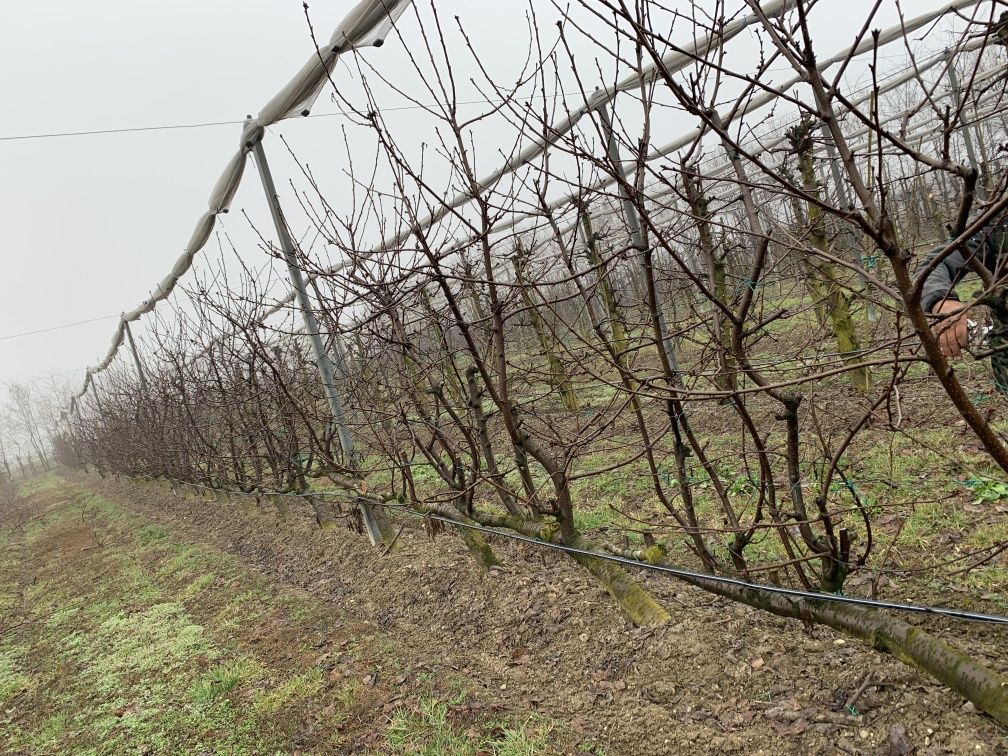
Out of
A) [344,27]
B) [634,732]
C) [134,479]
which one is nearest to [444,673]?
[634,732]

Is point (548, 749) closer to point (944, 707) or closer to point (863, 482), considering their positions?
point (944, 707)

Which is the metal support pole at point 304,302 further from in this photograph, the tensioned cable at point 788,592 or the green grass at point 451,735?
the green grass at point 451,735

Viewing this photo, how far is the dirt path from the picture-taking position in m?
2.27

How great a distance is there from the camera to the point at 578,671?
3.05 metres

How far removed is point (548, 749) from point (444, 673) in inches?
36.8

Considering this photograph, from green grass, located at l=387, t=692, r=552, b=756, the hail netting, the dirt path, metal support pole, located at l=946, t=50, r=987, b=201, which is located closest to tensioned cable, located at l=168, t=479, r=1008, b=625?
the dirt path

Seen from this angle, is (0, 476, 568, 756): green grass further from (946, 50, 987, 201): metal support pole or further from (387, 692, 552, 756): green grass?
(946, 50, 987, 201): metal support pole

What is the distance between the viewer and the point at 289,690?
3.48 metres

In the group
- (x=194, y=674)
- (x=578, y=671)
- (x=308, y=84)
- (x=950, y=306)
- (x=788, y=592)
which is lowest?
(x=578, y=671)

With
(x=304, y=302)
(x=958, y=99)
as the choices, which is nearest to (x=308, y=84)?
(x=304, y=302)

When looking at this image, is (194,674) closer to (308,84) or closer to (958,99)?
(308,84)

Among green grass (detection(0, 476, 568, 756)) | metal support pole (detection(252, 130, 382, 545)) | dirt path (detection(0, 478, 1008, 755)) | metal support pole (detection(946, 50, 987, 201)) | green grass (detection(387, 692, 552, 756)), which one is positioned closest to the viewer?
metal support pole (detection(946, 50, 987, 201))

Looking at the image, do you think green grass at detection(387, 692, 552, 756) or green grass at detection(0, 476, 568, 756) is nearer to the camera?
green grass at detection(387, 692, 552, 756)

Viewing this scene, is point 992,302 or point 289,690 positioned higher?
point 992,302
